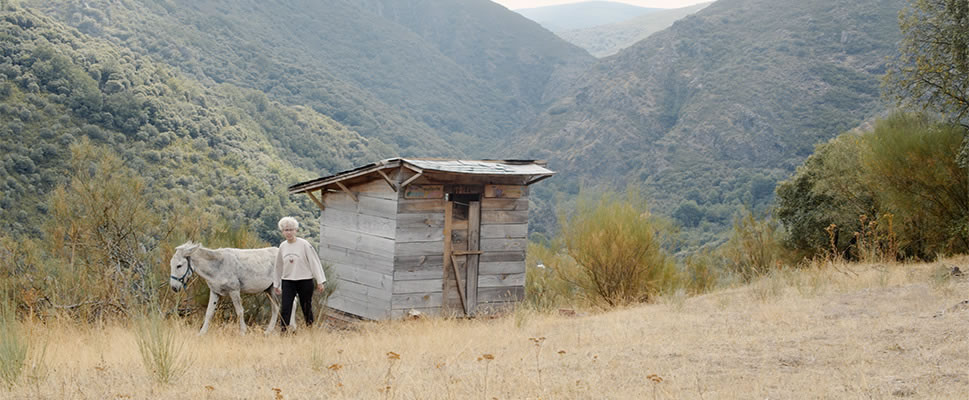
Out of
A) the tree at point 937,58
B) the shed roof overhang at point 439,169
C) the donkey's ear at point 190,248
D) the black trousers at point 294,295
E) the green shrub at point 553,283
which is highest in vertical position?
the tree at point 937,58

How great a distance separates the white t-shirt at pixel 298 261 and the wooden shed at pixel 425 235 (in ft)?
10.4

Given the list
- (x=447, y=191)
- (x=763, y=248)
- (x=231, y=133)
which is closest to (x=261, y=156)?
(x=231, y=133)

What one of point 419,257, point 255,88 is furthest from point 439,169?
point 255,88

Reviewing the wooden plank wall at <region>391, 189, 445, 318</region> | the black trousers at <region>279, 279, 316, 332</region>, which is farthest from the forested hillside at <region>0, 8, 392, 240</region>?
the black trousers at <region>279, 279, 316, 332</region>

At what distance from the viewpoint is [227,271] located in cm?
894

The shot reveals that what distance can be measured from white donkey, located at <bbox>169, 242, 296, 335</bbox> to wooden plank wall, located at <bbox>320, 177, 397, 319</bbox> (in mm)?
2625

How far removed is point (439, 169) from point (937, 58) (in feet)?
30.2

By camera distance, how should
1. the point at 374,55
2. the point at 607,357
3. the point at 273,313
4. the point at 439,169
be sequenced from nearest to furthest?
the point at 607,357 → the point at 273,313 → the point at 439,169 → the point at 374,55

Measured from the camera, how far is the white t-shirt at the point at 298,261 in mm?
8172

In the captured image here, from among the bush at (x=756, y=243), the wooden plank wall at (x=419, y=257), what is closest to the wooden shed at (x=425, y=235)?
the wooden plank wall at (x=419, y=257)

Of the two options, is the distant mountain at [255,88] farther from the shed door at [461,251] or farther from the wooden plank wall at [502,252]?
the wooden plank wall at [502,252]

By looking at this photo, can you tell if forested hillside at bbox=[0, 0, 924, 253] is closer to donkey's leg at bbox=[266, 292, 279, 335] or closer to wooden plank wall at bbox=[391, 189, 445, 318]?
wooden plank wall at bbox=[391, 189, 445, 318]

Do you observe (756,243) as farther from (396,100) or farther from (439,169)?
(396,100)

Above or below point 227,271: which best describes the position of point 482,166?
above
